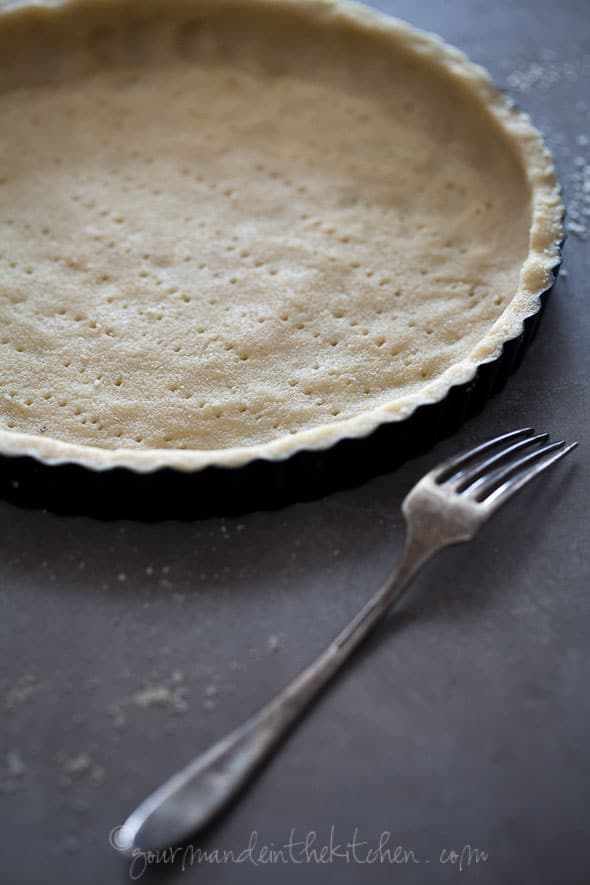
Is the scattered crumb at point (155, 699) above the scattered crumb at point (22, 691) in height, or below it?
above

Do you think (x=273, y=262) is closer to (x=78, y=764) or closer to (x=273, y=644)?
(x=273, y=644)

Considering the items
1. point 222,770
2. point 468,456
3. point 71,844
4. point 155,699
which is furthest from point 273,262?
point 71,844

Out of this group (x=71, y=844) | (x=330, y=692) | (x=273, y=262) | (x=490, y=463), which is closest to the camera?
(x=71, y=844)

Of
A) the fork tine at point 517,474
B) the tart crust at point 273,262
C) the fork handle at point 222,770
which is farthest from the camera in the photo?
the tart crust at point 273,262

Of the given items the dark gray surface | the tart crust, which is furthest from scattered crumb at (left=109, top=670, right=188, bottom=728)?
the tart crust

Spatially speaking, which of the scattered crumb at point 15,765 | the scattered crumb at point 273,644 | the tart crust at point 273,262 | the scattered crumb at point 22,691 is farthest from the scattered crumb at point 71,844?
the tart crust at point 273,262

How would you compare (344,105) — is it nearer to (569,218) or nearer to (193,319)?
(569,218)

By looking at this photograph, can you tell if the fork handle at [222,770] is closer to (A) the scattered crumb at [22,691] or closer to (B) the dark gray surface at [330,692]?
(B) the dark gray surface at [330,692]
